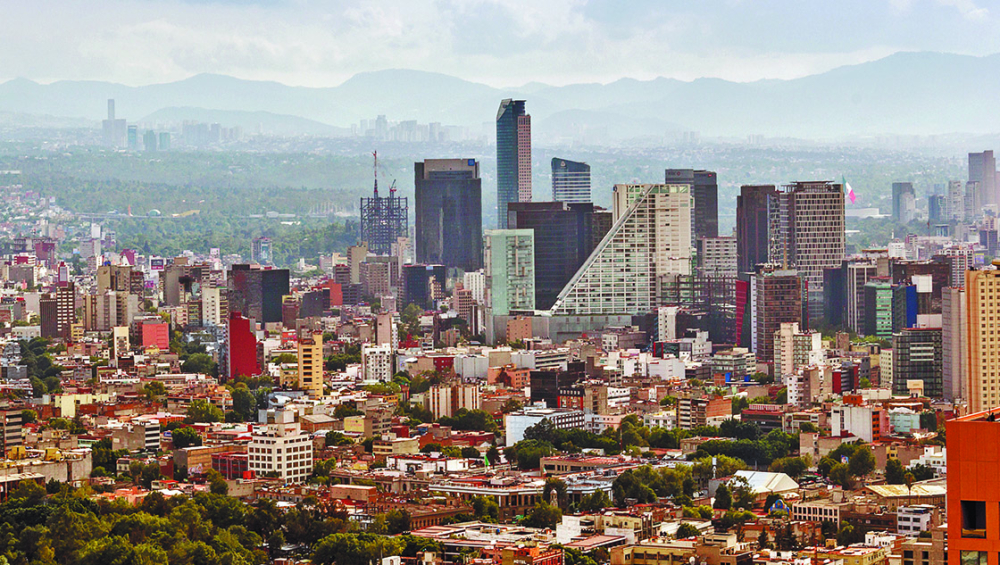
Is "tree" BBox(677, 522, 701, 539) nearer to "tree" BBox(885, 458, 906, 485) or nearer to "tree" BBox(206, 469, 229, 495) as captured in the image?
"tree" BBox(885, 458, 906, 485)

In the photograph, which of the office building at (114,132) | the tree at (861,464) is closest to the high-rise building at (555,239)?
the tree at (861,464)

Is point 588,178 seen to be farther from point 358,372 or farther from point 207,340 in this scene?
point 358,372

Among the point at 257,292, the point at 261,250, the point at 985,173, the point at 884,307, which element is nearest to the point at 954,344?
the point at 884,307

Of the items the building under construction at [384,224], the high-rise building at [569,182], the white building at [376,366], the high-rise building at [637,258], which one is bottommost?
the white building at [376,366]

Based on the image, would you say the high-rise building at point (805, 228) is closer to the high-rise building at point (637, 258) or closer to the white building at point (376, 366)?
the high-rise building at point (637, 258)

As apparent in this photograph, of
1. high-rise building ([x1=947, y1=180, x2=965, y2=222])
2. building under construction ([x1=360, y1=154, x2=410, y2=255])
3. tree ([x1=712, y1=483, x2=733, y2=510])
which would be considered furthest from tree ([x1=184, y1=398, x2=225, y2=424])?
high-rise building ([x1=947, y1=180, x2=965, y2=222])

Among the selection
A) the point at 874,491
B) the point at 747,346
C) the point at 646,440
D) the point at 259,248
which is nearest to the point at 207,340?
the point at 747,346

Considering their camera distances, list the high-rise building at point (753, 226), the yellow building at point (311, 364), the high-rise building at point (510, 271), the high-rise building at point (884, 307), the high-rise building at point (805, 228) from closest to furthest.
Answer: the yellow building at point (311, 364) < the high-rise building at point (884, 307) < the high-rise building at point (510, 271) < the high-rise building at point (805, 228) < the high-rise building at point (753, 226)
